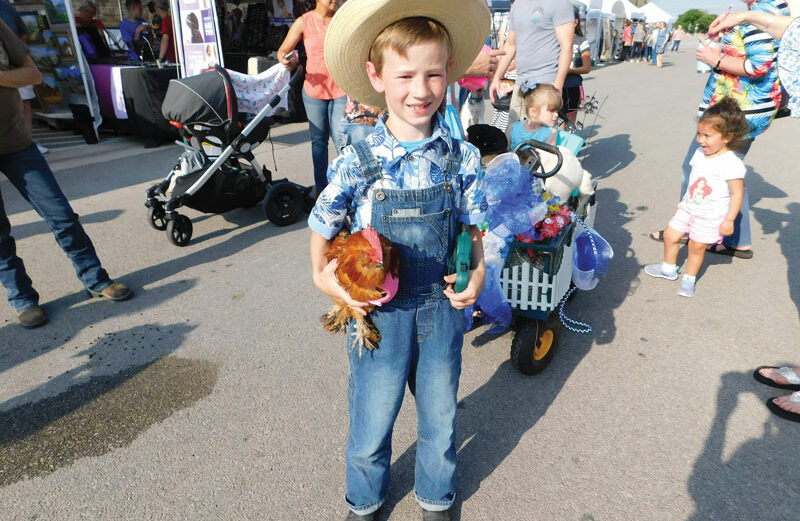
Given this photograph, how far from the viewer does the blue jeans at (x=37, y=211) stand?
3.20 m

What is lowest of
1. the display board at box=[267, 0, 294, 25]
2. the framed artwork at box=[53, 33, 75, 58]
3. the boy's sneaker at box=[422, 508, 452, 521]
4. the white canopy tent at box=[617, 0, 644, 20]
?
the boy's sneaker at box=[422, 508, 452, 521]

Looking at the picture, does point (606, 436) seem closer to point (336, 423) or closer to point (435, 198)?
point (336, 423)

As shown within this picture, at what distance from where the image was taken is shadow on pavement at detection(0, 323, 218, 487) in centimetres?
232

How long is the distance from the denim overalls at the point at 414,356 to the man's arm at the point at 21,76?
2.81m

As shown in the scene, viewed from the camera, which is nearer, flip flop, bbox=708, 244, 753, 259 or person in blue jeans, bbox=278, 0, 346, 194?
flip flop, bbox=708, 244, 753, 259

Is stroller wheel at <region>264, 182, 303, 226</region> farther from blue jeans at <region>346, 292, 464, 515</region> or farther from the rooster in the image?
the rooster

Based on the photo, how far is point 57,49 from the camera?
7.86m

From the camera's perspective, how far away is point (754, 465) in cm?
220

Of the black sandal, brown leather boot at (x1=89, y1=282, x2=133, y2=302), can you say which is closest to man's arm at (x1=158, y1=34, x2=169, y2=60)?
brown leather boot at (x1=89, y1=282, x2=133, y2=302)

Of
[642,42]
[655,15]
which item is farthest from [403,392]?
[655,15]

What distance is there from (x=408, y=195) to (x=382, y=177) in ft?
0.31

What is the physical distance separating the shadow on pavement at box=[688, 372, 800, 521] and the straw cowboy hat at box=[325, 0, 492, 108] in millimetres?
1985

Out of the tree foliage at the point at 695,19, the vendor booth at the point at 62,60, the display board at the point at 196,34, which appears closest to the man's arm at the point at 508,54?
the display board at the point at 196,34

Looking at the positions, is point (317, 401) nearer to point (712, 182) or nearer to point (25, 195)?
point (25, 195)
